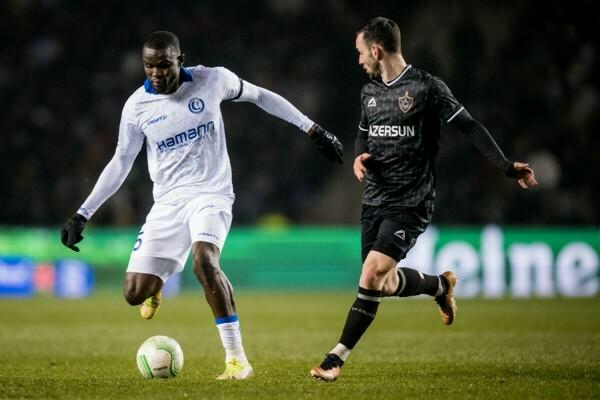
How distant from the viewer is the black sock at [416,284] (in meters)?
7.37

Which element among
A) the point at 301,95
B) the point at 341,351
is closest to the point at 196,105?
the point at 341,351

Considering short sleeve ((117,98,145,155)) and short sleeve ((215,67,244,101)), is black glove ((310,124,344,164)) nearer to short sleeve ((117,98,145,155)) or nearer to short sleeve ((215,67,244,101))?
short sleeve ((215,67,244,101))

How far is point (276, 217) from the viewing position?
1961 cm

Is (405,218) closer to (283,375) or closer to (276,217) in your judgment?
(283,375)

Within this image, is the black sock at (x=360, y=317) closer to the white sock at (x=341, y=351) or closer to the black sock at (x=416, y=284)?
the white sock at (x=341, y=351)

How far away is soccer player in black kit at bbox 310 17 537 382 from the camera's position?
6566 mm

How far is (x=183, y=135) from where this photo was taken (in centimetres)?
689

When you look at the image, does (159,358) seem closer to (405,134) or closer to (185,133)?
(185,133)

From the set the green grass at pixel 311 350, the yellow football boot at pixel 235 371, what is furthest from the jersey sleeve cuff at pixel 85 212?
the yellow football boot at pixel 235 371

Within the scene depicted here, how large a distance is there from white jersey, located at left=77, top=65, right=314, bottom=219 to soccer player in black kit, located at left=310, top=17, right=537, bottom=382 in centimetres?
61

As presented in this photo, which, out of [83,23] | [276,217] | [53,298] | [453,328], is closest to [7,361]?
[453,328]

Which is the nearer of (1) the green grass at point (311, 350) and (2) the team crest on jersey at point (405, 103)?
(1) the green grass at point (311, 350)

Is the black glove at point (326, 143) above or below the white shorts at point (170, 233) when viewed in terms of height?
above

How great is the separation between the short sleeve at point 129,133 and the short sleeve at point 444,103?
81.7 inches
